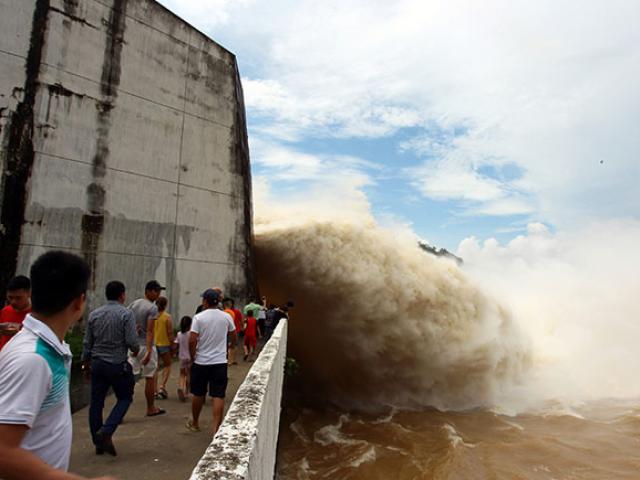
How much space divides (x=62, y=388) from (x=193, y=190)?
959 cm

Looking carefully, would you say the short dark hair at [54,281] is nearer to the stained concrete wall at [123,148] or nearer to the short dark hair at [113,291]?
the short dark hair at [113,291]

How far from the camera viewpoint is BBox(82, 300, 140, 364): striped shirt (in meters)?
4.08

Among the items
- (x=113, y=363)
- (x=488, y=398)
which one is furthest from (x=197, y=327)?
(x=488, y=398)

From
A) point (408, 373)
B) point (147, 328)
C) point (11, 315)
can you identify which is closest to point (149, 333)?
point (147, 328)

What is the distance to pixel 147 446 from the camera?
4.48 metres

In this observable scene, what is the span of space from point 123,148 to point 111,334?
6606 mm

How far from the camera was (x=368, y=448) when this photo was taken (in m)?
9.50

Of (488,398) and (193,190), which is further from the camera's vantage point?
(488,398)

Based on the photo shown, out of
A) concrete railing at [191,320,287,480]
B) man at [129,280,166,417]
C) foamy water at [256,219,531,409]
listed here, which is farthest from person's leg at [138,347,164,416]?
foamy water at [256,219,531,409]

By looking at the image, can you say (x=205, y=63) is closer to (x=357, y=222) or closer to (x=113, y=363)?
(x=357, y=222)

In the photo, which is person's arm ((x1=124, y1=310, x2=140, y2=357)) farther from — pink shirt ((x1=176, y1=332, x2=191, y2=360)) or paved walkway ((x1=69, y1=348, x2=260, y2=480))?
pink shirt ((x1=176, y1=332, x2=191, y2=360))

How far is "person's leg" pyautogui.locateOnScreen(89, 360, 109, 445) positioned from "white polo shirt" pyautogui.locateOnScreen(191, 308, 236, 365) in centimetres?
88

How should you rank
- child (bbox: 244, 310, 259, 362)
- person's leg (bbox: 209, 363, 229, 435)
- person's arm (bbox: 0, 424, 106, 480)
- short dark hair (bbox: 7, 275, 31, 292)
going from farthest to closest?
child (bbox: 244, 310, 259, 362) → person's leg (bbox: 209, 363, 229, 435) → short dark hair (bbox: 7, 275, 31, 292) → person's arm (bbox: 0, 424, 106, 480)

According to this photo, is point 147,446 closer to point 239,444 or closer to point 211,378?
point 211,378
